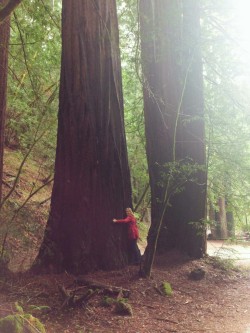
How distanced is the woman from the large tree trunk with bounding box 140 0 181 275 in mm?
1283

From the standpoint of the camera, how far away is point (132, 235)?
7320 mm

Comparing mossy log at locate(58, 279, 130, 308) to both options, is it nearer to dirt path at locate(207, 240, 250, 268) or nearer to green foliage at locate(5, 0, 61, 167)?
dirt path at locate(207, 240, 250, 268)

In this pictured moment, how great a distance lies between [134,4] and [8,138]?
285 inches

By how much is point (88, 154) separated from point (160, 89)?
3112mm

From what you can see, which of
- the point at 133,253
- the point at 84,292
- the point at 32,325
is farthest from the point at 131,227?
the point at 32,325

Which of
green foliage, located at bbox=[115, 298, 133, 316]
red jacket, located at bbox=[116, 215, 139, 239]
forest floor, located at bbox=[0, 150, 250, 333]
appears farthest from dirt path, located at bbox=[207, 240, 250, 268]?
A: green foliage, located at bbox=[115, 298, 133, 316]

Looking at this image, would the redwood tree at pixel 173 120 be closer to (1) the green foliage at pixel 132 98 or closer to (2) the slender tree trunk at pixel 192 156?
(2) the slender tree trunk at pixel 192 156

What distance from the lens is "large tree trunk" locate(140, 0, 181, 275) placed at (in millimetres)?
8656

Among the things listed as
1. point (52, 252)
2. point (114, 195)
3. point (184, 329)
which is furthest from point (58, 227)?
point (184, 329)

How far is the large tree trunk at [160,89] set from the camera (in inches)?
341

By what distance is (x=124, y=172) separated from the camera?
7598 millimetres

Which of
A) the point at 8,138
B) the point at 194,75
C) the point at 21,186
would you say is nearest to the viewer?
the point at 194,75

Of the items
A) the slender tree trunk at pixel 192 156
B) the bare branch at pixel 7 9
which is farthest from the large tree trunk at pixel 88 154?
the bare branch at pixel 7 9

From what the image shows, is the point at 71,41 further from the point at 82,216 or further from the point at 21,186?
the point at 21,186
